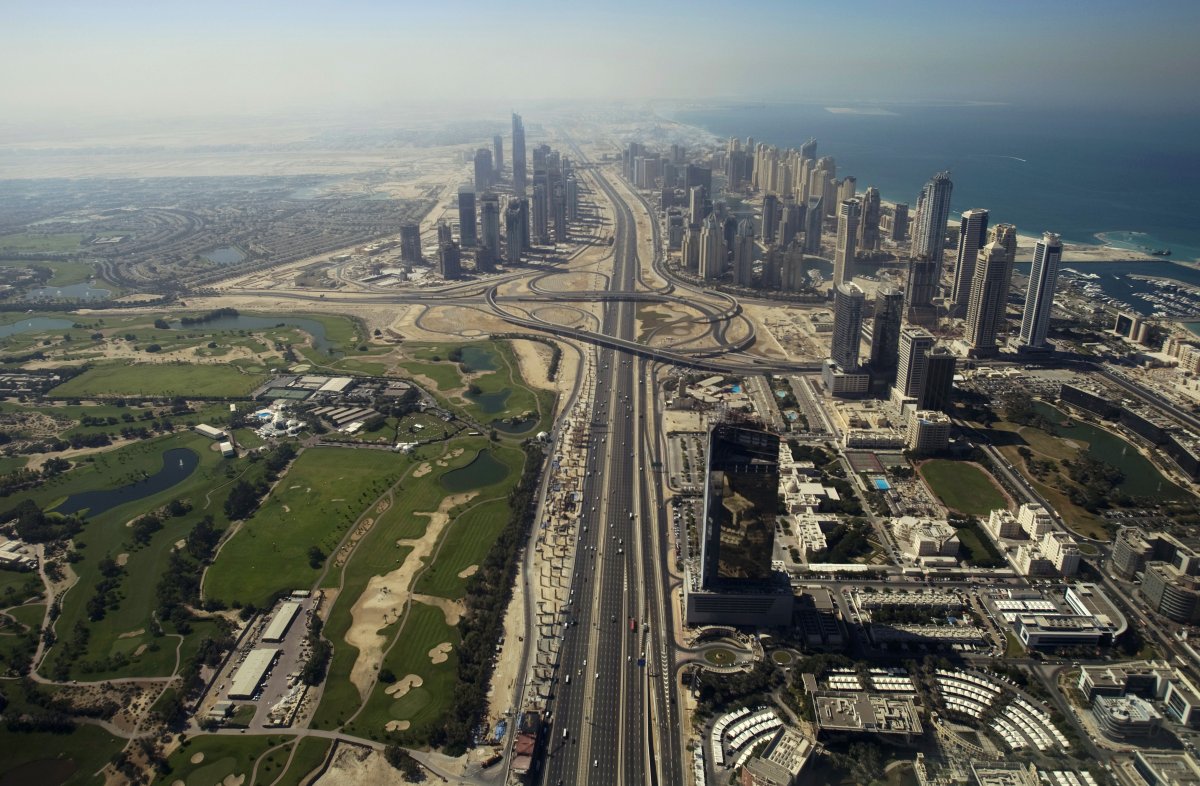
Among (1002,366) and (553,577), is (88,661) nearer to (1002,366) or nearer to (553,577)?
(553,577)

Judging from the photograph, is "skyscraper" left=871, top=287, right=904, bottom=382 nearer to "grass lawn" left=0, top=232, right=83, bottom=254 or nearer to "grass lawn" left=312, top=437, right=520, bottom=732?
"grass lawn" left=312, top=437, right=520, bottom=732

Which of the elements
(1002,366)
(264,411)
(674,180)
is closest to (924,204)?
(1002,366)

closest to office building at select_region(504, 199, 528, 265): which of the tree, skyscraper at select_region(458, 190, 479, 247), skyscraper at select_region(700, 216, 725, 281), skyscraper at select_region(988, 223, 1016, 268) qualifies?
skyscraper at select_region(458, 190, 479, 247)

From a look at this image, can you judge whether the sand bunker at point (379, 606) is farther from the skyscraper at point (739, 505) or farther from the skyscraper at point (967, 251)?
the skyscraper at point (967, 251)

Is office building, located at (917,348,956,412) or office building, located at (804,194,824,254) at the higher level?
office building, located at (804,194,824,254)

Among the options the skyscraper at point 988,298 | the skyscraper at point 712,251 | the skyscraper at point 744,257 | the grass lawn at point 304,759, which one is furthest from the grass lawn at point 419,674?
the skyscraper at point 712,251

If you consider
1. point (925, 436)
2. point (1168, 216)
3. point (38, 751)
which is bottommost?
point (38, 751)
